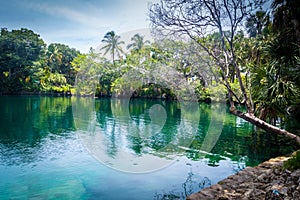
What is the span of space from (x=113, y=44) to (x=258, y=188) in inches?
1925

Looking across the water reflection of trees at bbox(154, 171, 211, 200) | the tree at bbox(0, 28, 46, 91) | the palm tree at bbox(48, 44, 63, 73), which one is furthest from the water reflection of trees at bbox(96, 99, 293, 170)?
the palm tree at bbox(48, 44, 63, 73)

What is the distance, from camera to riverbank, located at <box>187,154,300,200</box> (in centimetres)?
470

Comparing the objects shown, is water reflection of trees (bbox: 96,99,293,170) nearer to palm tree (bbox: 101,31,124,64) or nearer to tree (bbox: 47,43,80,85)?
palm tree (bbox: 101,31,124,64)

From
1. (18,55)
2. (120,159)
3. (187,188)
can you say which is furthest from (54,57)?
(187,188)

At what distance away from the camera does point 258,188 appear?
5.34 meters

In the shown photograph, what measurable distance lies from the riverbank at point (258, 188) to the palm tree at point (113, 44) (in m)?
47.6

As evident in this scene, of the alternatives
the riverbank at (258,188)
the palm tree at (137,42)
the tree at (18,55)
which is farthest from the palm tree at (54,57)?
the riverbank at (258,188)

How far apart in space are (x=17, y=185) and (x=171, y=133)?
1019 centimetres

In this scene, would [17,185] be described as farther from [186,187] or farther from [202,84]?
[202,84]

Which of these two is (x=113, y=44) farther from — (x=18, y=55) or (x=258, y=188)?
(x=258, y=188)

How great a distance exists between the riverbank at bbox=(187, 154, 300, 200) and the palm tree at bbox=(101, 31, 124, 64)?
47.6 meters

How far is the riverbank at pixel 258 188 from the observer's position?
15.4 feet

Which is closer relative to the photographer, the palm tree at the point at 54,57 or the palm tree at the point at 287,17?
the palm tree at the point at 287,17

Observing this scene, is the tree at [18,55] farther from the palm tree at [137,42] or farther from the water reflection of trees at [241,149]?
the water reflection of trees at [241,149]
